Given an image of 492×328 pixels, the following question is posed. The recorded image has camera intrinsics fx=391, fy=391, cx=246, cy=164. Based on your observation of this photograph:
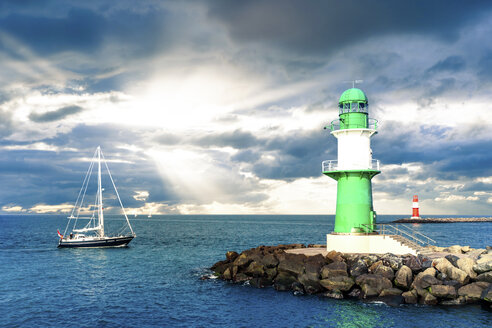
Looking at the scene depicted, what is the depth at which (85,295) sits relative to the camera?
2561 centimetres

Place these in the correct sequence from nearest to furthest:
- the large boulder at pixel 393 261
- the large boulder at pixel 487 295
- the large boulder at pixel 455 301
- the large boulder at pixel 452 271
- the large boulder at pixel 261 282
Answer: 1. the large boulder at pixel 487 295
2. the large boulder at pixel 455 301
3. the large boulder at pixel 452 271
4. the large boulder at pixel 393 261
5. the large boulder at pixel 261 282

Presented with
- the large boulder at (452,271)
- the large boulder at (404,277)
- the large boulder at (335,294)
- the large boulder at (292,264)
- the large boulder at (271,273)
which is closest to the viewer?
the large boulder at (452,271)

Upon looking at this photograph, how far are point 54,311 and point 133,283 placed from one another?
25.8ft

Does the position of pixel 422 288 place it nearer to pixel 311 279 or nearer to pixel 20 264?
pixel 311 279

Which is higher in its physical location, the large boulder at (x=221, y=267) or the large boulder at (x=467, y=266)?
the large boulder at (x=467, y=266)

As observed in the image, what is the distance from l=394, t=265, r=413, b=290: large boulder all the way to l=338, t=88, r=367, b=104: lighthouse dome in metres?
12.0

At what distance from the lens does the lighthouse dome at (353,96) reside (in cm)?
2784

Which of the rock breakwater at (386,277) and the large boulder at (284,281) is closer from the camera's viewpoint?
the rock breakwater at (386,277)

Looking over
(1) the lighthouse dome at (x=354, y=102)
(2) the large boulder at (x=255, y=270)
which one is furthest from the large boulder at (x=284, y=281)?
(1) the lighthouse dome at (x=354, y=102)

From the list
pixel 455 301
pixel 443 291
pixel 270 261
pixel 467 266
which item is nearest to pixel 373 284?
pixel 443 291

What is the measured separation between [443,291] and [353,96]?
14.0 metres

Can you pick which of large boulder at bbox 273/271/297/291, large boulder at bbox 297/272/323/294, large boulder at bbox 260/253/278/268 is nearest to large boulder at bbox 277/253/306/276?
large boulder at bbox 273/271/297/291

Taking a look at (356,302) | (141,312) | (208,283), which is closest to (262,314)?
(356,302)

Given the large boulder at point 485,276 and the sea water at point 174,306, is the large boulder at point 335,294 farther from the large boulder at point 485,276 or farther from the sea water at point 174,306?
the large boulder at point 485,276
